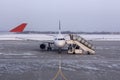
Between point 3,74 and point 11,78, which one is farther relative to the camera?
point 3,74

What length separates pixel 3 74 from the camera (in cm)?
1914

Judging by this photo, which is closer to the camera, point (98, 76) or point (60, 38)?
point (98, 76)

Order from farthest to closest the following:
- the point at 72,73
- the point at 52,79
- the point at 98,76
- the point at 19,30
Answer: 1. the point at 72,73
2. the point at 98,76
3. the point at 52,79
4. the point at 19,30

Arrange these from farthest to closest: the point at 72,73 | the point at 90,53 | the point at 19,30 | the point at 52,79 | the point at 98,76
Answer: the point at 90,53 < the point at 72,73 < the point at 98,76 < the point at 52,79 < the point at 19,30

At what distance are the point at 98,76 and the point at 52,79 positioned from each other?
3.71 m

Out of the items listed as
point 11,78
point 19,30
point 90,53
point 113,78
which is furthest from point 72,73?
point 90,53

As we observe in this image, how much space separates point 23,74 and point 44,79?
2.76 m

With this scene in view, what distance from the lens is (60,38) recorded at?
37.9m

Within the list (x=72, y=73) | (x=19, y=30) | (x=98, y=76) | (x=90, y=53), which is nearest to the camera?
(x=19, y=30)

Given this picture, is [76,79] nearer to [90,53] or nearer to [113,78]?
[113,78]

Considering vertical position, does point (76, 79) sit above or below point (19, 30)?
below

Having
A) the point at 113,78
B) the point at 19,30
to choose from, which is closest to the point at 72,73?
the point at 113,78

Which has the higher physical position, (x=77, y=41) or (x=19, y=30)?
(x=19, y=30)

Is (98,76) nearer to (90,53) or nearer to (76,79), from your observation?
(76,79)
